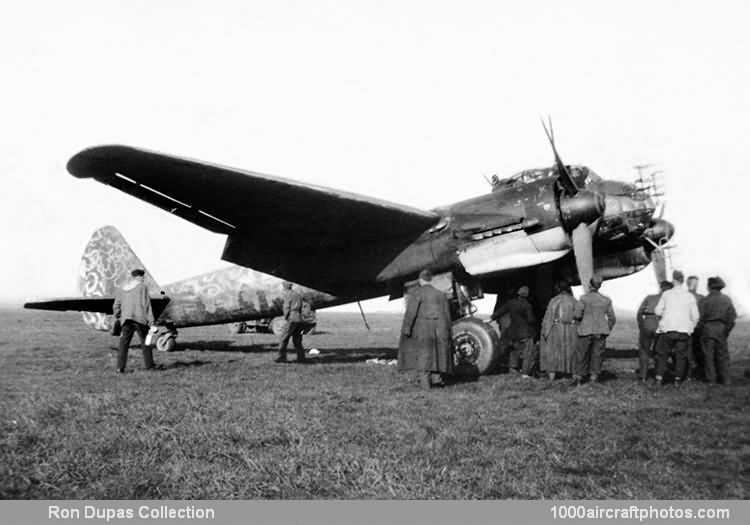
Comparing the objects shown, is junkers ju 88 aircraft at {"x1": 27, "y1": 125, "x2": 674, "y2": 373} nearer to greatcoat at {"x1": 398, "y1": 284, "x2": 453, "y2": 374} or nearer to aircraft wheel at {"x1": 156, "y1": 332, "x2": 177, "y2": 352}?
greatcoat at {"x1": 398, "y1": 284, "x2": 453, "y2": 374}

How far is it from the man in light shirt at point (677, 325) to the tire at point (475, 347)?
7.42 ft

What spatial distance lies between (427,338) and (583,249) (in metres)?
2.97

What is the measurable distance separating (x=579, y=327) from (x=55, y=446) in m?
6.49

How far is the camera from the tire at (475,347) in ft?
29.2

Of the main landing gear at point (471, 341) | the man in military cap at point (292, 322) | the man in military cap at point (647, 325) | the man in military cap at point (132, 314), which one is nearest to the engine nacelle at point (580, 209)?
the man in military cap at point (647, 325)

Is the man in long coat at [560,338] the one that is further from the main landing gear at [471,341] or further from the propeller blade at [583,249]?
the main landing gear at [471,341]

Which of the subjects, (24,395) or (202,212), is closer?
(24,395)

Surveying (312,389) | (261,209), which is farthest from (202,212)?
(312,389)

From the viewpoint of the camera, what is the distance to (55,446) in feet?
14.3

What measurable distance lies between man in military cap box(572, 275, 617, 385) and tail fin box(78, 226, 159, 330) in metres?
11.1

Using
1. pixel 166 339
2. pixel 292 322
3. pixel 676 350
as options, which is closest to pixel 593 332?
pixel 676 350

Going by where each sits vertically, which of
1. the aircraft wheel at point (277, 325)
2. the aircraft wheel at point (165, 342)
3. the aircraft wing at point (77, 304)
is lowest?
the aircraft wheel at point (165, 342)

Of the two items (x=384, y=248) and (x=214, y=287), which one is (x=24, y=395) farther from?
(x=214, y=287)
